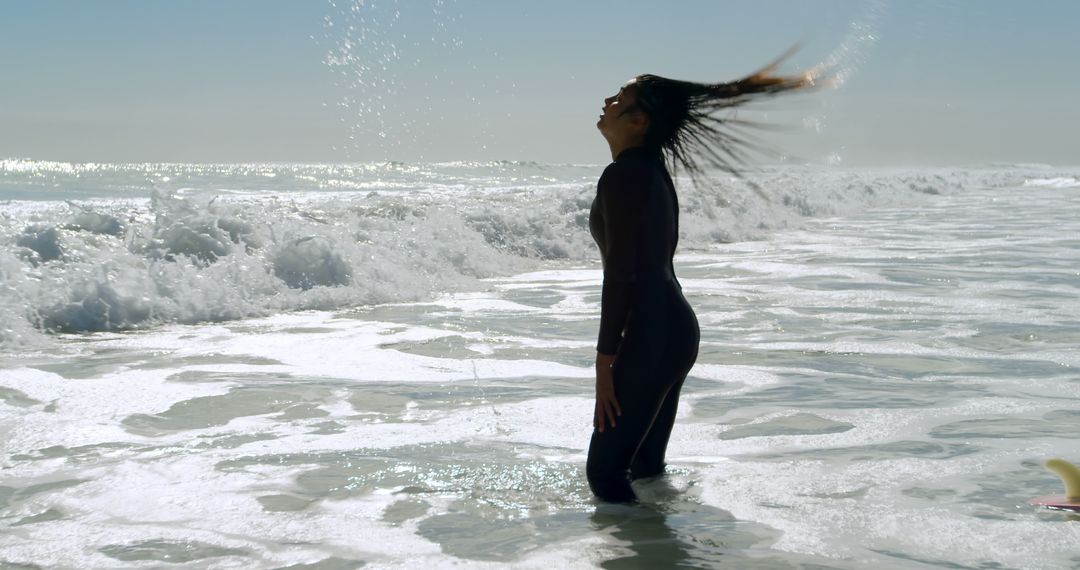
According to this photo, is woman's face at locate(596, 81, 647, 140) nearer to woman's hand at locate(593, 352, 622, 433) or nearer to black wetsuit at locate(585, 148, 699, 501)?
Answer: black wetsuit at locate(585, 148, 699, 501)

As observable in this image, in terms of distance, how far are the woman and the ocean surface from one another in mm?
205

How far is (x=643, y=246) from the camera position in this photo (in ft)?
12.1

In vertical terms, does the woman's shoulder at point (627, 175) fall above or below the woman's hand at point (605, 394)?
above

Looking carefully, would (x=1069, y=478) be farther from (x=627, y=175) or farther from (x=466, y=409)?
(x=466, y=409)

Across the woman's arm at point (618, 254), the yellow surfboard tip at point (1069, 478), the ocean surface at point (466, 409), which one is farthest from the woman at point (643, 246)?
the yellow surfboard tip at point (1069, 478)

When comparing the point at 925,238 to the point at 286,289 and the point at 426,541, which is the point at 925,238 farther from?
the point at 426,541

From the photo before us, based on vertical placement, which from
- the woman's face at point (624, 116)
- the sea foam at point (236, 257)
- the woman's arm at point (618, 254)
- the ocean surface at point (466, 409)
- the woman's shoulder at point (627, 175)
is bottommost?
the ocean surface at point (466, 409)

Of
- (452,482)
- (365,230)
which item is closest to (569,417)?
(452,482)

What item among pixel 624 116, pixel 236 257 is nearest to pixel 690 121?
pixel 624 116

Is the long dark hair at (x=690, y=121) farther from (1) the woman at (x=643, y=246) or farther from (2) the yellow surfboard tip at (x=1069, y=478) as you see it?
(2) the yellow surfboard tip at (x=1069, y=478)

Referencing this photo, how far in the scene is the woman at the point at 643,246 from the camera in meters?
3.67

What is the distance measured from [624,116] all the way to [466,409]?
247 centimetres

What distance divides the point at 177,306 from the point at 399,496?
243 inches

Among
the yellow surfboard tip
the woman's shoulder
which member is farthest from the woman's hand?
the yellow surfboard tip
